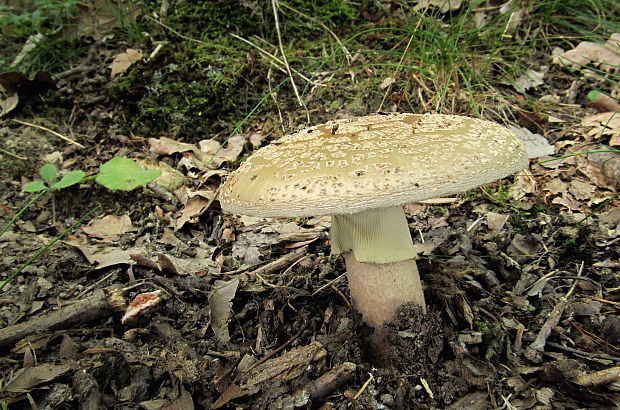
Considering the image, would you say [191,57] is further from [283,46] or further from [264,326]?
[264,326]

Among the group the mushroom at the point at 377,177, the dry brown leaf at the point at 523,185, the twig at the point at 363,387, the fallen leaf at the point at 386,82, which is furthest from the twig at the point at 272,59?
the twig at the point at 363,387

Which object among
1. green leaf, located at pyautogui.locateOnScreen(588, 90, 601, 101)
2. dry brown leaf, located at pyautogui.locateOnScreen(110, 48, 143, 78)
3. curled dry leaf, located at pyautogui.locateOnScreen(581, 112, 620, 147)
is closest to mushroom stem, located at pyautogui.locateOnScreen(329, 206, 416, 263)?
curled dry leaf, located at pyautogui.locateOnScreen(581, 112, 620, 147)

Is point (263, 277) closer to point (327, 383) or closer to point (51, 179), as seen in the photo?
point (327, 383)

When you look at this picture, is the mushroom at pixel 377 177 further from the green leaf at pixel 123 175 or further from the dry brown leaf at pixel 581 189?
the dry brown leaf at pixel 581 189

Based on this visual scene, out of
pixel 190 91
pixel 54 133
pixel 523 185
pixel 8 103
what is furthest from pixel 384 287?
pixel 8 103

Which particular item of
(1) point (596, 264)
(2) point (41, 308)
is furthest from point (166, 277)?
(1) point (596, 264)

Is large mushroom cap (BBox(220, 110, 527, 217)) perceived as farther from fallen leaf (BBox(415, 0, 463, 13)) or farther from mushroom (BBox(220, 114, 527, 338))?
fallen leaf (BBox(415, 0, 463, 13))
